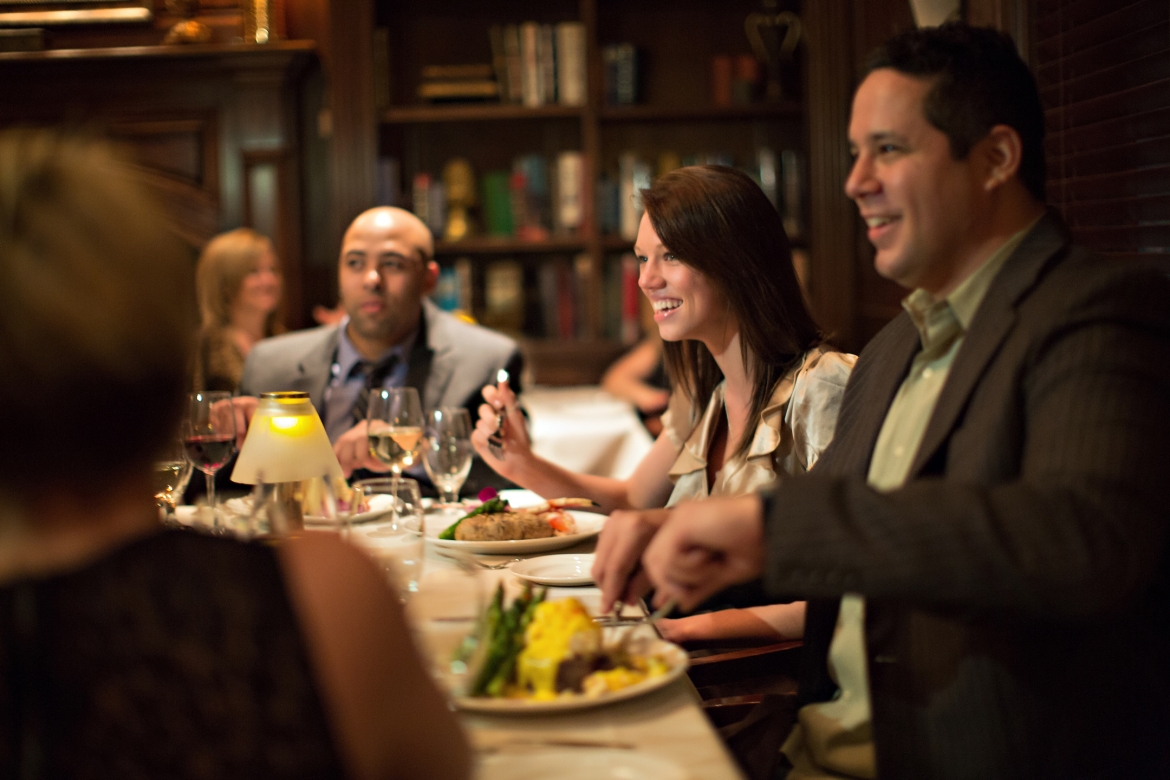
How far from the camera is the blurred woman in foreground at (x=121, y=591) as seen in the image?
67 centimetres

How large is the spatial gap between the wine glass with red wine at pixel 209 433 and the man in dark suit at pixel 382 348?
3.14ft

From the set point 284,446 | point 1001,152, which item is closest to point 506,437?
point 284,446

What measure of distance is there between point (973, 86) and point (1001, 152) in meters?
0.08

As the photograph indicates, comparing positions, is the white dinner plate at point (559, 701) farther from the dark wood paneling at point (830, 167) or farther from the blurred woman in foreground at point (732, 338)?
the dark wood paneling at point (830, 167)

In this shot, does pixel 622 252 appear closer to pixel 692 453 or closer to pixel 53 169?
pixel 692 453

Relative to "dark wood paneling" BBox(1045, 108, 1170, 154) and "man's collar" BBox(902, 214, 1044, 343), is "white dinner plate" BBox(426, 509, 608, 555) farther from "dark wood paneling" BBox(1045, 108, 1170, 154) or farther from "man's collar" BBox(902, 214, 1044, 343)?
"dark wood paneling" BBox(1045, 108, 1170, 154)

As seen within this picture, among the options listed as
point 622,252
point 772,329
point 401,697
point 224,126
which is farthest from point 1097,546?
point 224,126

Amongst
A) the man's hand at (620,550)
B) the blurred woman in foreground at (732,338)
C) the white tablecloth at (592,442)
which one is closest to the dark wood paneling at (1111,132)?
the blurred woman in foreground at (732,338)

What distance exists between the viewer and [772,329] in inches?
77.5

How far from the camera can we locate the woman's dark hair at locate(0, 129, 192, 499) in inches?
26.3

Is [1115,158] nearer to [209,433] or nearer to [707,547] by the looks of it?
[707,547]

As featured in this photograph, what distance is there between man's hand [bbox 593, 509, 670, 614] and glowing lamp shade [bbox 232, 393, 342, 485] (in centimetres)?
64

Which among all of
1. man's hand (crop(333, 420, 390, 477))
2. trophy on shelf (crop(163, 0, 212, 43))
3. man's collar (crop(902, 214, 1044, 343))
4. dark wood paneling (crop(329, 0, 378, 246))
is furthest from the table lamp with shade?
trophy on shelf (crop(163, 0, 212, 43))

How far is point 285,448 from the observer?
1.71 metres
